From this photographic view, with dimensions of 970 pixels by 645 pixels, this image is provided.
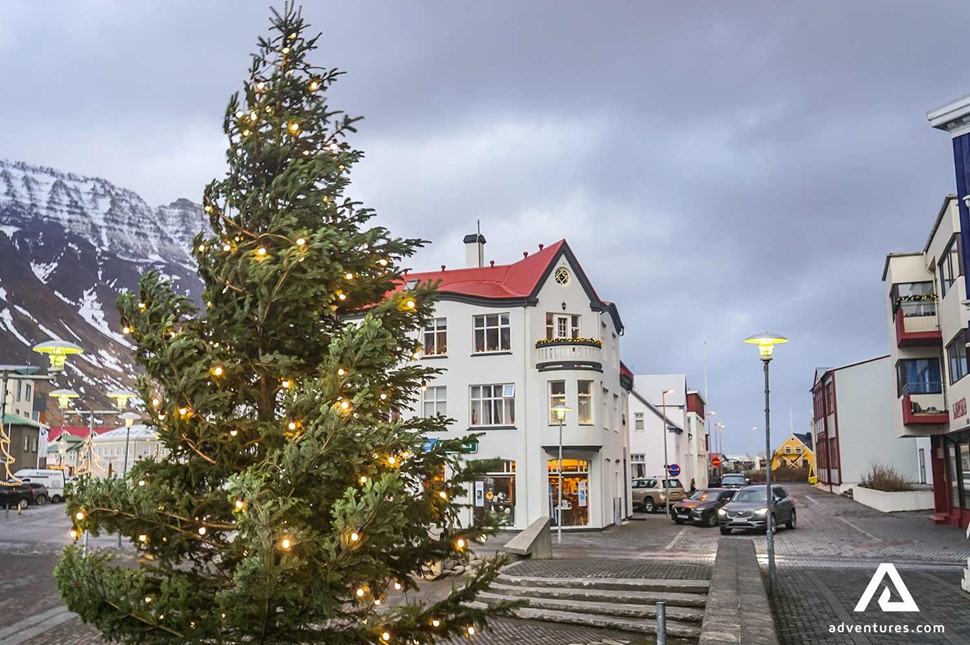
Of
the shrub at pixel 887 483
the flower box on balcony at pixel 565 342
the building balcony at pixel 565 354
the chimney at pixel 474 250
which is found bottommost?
the shrub at pixel 887 483

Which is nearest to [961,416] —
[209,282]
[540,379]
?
[540,379]

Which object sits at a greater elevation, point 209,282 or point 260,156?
point 260,156

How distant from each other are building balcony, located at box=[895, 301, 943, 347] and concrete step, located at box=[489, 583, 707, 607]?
76.4 feet

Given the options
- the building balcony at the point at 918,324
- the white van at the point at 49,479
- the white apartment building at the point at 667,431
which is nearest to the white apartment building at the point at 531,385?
the building balcony at the point at 918,324

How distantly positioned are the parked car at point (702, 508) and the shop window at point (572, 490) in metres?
5.10

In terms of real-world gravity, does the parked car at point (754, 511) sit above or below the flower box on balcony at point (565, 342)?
below

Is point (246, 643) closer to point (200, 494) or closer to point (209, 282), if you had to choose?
point (200, 494)

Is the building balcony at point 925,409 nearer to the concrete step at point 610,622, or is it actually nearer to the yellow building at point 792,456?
the concrete step at point 610,622

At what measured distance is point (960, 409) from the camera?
25656 mm

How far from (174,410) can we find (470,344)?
28322 mm

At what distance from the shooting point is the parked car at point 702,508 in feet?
120

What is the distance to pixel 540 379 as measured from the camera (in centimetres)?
3547

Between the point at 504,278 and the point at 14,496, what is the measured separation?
3146 centimetres

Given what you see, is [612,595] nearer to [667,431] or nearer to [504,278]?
[504,278]
